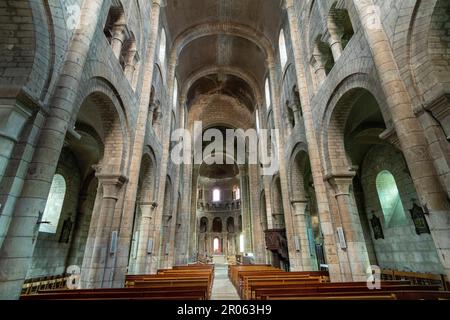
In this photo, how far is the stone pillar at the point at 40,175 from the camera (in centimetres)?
343

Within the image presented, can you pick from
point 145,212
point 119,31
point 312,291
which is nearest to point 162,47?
point 119,31

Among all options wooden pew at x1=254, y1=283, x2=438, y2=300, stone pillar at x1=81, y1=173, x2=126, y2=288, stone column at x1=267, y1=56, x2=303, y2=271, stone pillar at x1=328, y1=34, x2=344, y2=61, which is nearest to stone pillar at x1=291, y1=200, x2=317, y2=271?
stone column at x1=267, y1=56, x2=303, y2=271

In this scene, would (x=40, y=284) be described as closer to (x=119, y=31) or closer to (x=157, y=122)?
(x=157, y=122)

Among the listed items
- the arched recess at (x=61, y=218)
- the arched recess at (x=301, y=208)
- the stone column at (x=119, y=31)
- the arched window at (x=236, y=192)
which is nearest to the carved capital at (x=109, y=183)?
the stone column at (x=119, y=31)

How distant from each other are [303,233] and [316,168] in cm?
401

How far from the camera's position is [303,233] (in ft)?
36.7

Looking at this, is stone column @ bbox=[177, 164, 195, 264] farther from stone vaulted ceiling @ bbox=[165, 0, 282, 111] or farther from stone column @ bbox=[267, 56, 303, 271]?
stone column @ bbox=[267, 56, 303, 271]

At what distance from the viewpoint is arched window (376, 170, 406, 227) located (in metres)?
12.5

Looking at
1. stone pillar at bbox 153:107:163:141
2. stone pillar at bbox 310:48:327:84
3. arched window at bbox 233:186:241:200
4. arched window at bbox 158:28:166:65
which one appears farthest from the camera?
arched window at bbox 233:186:241:200

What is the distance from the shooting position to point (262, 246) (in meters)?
19.4

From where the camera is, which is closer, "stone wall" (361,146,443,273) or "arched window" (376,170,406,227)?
"stone wall" (361,146,443,273)

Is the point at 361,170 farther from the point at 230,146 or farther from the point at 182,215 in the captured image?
the point at 230,146

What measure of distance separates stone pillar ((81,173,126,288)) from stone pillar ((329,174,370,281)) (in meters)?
7.28
